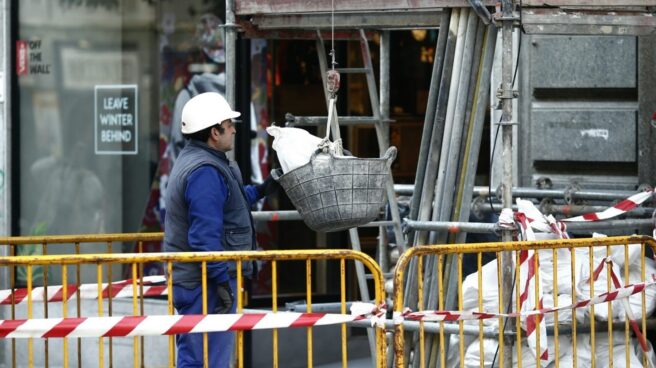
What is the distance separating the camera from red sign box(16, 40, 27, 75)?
11.5 meters

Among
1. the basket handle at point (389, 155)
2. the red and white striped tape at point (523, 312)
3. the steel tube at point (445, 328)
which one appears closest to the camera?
the red and white striped tape at point (523, 312)

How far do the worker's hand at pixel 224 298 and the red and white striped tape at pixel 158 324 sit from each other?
1.06ft

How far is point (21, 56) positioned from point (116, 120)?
1.01 m

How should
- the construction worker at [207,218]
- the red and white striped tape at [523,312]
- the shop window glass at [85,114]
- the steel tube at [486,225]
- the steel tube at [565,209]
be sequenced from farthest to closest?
the shop window glass at [85,114] < the steel tube at [565,209] < the steel tube at [486,225] < the construction worker at [207,218] < the red and white striped tape at [523,312]

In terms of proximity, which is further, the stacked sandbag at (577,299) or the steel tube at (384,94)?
the steel tube at (384,94)

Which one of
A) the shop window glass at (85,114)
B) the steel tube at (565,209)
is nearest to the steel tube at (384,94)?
the steel tube at (565,209)

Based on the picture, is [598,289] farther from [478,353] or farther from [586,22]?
[586,22]

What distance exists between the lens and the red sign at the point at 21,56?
37.9ft

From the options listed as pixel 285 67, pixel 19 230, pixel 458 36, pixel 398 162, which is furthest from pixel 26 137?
pixel 458 36

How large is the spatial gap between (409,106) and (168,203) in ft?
14.5

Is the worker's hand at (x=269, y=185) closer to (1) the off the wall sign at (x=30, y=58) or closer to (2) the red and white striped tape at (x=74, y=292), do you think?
(2) the red and white striped tape at (x=74, y=292)

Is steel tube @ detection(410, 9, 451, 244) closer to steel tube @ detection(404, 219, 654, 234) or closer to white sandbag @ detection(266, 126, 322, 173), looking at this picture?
steel tube @ detection(404, 219, 654, 234)

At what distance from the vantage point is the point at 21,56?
11.6 m

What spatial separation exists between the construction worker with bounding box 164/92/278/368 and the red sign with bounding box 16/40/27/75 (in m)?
4.74
